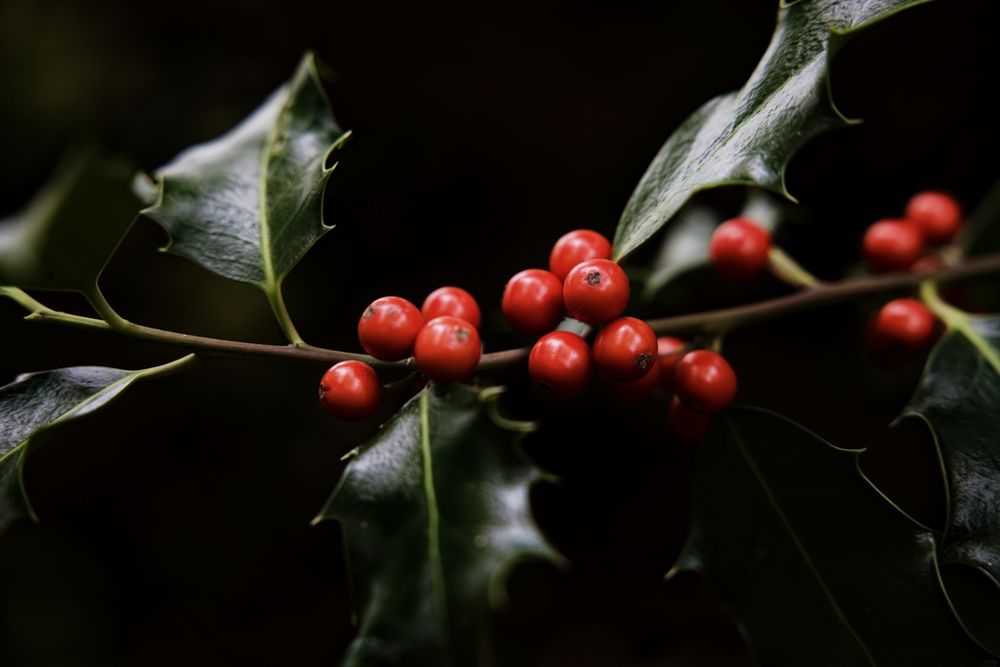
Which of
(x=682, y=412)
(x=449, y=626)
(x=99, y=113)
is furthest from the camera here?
(x=99, y=113)

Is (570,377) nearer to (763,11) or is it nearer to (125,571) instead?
(763,11)

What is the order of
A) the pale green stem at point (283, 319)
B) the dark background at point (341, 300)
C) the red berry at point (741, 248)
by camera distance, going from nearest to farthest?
the pale green stem at point (283, 319) < the red berry at point (741, 248) < the dark background at point (341, 300)

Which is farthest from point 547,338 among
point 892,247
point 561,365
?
point 892,247

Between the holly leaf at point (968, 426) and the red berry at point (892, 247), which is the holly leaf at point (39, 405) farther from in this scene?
the red berry at point (892, 247)

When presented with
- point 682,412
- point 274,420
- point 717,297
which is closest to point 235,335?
point 274,420

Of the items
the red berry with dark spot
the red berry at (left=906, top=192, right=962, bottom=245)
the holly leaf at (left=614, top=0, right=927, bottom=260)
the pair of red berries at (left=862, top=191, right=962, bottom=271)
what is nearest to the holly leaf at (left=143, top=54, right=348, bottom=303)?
the red berry with dark spot

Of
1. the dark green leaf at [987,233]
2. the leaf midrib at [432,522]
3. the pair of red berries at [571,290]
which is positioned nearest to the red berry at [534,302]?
the pair of red berries at [571,290]

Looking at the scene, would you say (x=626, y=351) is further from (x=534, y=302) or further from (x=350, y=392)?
(x=350, y=392)
